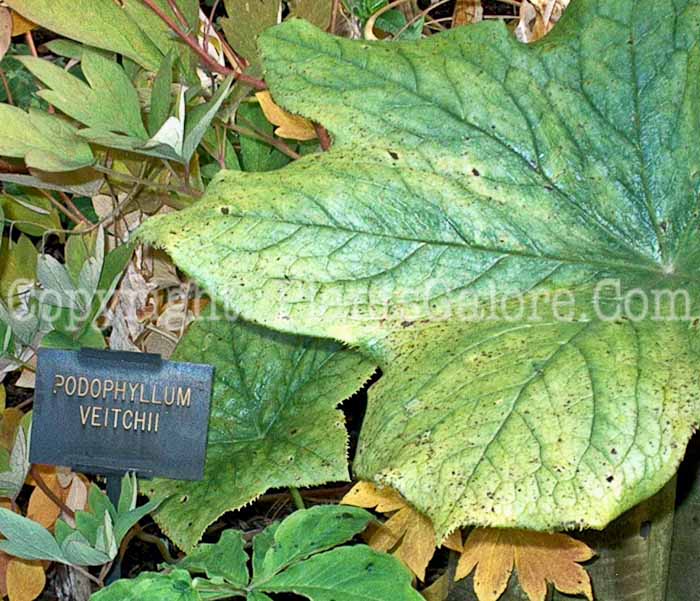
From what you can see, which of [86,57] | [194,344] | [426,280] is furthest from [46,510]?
[426,280]

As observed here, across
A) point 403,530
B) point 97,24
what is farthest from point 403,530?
point 97,24

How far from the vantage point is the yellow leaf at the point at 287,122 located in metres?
1.17

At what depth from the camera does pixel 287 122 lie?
3.83 ft

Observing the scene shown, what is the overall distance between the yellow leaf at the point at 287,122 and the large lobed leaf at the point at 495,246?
9.5 inches

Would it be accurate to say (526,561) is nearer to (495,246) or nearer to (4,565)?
(495,246)

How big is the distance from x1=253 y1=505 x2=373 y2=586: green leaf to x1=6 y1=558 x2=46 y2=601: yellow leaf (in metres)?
0.54

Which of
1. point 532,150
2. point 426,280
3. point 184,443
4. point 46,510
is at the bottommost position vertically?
point 46,510

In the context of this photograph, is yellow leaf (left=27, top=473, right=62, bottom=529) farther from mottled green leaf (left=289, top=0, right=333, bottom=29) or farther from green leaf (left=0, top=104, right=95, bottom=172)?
mottled green leaf (left=289, top=0, right=333, bottom=29)

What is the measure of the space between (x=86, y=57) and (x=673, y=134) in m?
0.63

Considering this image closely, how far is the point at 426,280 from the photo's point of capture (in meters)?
0.83

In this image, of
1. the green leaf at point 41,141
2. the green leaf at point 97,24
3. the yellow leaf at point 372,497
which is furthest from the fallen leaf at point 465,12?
the yellow leaf at point 372,497

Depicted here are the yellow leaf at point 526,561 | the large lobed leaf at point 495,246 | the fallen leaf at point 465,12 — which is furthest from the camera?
the fallen leaf at point 465,12

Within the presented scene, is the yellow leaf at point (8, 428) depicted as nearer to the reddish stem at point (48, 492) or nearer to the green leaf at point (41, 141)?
the reddish stem at point (48, 492)

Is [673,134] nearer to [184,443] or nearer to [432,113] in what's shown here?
[432,113]
